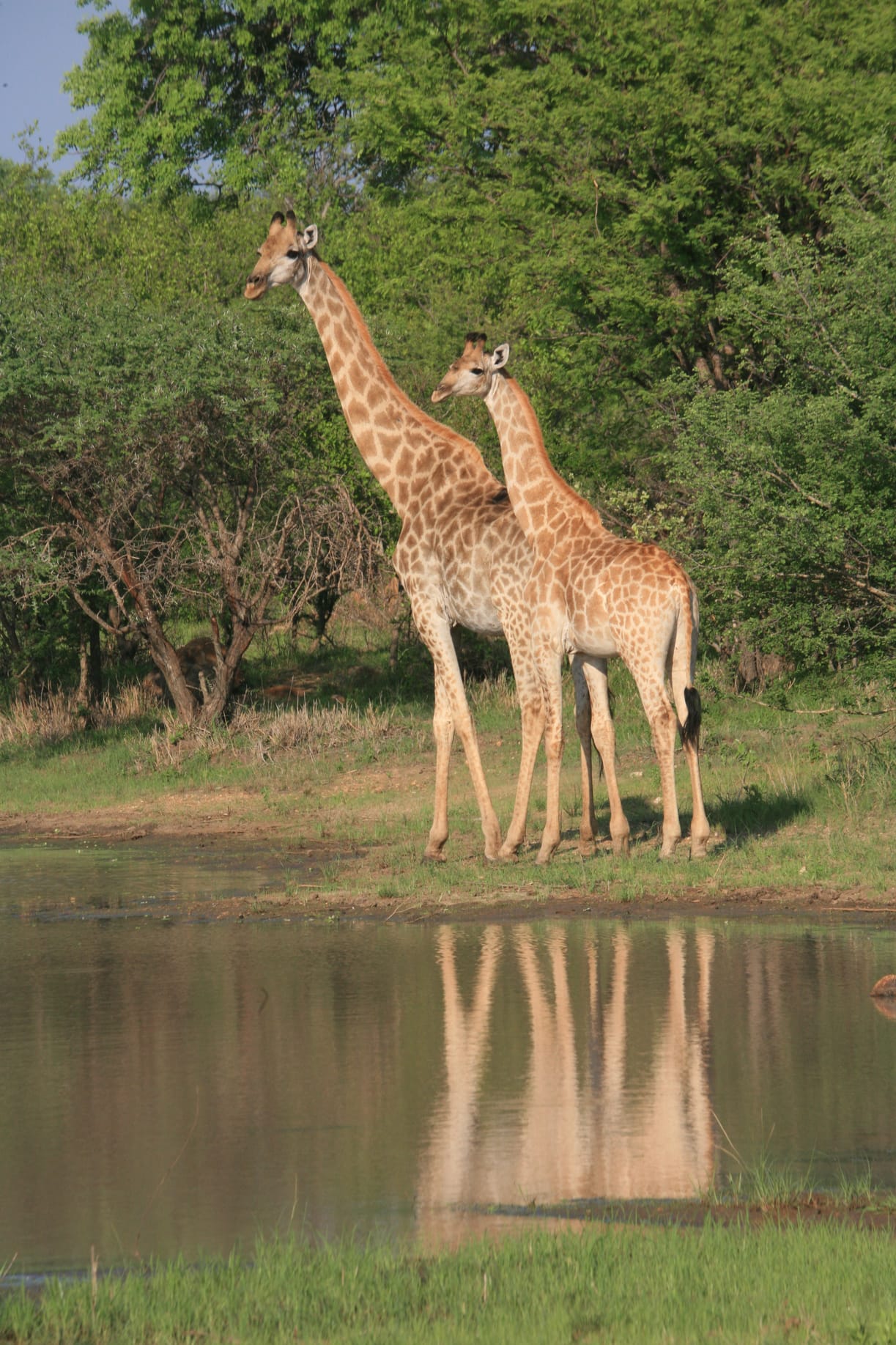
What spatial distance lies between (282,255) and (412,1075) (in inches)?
392

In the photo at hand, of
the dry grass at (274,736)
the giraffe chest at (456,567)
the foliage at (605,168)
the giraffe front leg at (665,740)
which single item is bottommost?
Answer: the dry grass at (274,736)

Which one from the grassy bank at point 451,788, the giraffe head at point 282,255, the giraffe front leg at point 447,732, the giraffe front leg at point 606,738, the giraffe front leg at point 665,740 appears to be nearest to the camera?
the grassy bank at point 451,788

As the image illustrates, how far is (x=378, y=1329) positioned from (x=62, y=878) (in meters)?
10.5

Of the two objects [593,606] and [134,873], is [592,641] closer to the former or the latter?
[593,606]

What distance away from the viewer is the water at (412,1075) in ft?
19.8

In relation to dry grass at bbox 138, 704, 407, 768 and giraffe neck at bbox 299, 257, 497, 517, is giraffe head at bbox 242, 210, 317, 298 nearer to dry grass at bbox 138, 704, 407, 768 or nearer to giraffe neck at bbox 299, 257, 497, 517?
giraffe neck at bbox 299, 257, 497, 517

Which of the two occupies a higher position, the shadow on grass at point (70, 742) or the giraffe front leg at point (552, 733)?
the giraffe front leg at point (552, 733)

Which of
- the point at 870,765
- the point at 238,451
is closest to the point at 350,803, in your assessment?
the point at 870,765

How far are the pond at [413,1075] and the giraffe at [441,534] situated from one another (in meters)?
3.33

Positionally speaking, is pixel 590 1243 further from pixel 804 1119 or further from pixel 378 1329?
pixel 804 1119

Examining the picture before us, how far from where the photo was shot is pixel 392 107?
97.5 ft

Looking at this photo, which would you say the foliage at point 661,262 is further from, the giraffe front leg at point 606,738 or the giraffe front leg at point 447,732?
the giraffe front leg at point 447,732

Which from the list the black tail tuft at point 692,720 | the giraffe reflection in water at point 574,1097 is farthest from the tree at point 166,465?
the giraffe reflection in water at point 574,1097

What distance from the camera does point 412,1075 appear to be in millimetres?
7777
